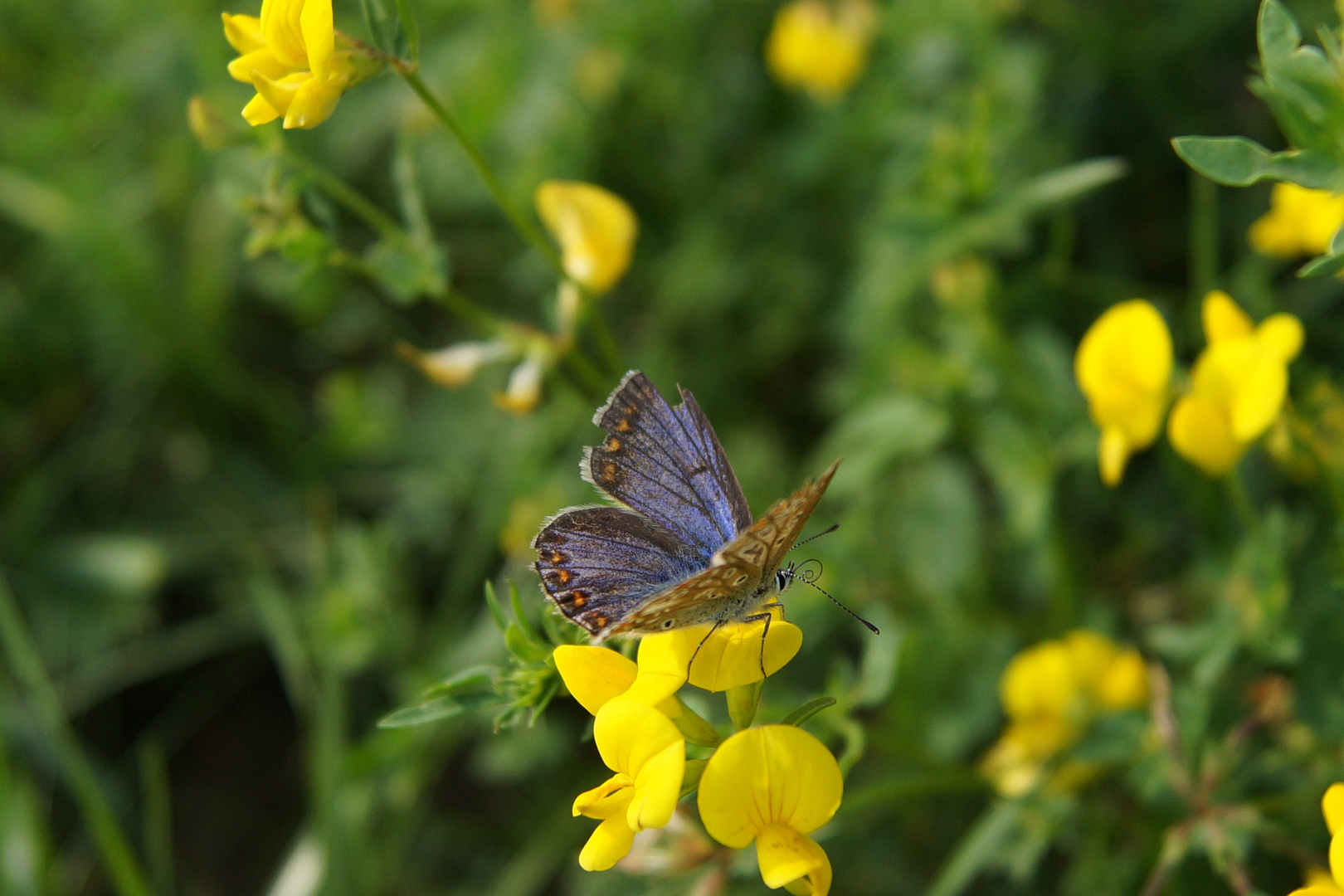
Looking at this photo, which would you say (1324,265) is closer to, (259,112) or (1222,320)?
(1222,320)

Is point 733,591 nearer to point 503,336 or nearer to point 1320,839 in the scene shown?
point 503,336

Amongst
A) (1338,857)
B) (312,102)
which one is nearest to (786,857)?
(1338,857)

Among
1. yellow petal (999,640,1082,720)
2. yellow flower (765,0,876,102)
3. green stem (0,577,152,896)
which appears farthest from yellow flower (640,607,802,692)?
yellow flower (765,0,876,102)

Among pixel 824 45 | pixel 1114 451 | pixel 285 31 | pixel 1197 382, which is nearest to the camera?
pixel 285 31

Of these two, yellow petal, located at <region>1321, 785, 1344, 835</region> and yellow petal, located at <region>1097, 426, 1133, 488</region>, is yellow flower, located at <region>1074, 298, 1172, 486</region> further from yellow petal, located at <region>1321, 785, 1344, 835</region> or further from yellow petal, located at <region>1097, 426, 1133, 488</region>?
yellow petal, located at <region>1321, 785, 1344, 835</region>

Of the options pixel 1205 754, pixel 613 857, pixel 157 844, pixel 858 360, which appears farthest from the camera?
pixel 858 360

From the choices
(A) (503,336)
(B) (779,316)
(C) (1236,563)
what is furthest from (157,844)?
(C) (1236,563)

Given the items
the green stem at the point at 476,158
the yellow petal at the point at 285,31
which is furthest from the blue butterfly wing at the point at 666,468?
the yellow petal at the point at 285,31
